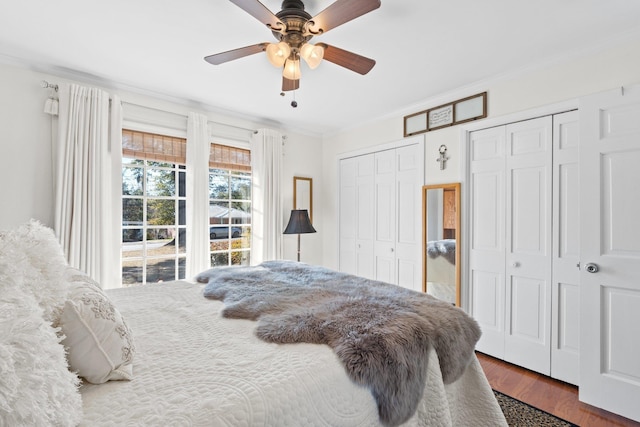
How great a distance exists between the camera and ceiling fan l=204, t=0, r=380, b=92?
5.00 ft

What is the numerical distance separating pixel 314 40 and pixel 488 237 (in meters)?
2.32

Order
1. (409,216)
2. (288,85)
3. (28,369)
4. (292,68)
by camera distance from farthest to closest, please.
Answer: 1. (409,216)
2. (288,85)
3. (292,68)
4. (28,369)

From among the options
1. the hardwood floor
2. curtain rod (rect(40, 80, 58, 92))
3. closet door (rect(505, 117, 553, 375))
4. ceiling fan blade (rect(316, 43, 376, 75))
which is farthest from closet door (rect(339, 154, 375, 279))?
curtain rod (rect(40, 80, 58, 92))

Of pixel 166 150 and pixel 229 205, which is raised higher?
pixel 166 150

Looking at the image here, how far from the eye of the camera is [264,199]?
3941mm

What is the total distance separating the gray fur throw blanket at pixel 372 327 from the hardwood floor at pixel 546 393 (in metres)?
Answer: 1.20

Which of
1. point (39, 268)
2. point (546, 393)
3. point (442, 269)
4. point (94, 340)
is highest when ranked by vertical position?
point (39, 268)

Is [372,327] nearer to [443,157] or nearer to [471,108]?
[443,157]

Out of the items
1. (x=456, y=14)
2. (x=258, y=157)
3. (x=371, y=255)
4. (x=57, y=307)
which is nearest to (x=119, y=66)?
(x=258, y=157)

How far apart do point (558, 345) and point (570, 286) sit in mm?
493

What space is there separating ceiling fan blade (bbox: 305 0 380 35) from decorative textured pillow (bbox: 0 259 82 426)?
1635 mm

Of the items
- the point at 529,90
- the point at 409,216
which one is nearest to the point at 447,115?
the point at 529,90

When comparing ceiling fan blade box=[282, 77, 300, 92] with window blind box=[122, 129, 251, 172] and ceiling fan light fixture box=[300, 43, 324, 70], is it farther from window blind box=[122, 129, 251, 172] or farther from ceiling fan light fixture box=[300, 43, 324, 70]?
window blind box=[122, 129, 251, 172]

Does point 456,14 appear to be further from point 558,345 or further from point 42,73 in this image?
point 42,73
